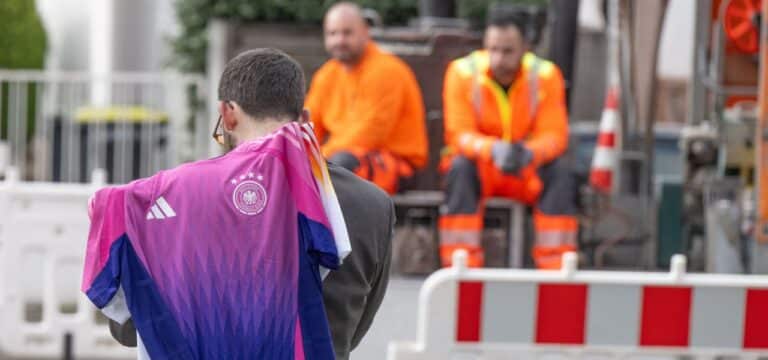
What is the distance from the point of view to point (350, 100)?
908 cm

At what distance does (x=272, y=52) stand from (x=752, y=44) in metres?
5.63

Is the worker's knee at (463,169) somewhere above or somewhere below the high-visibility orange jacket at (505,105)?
below

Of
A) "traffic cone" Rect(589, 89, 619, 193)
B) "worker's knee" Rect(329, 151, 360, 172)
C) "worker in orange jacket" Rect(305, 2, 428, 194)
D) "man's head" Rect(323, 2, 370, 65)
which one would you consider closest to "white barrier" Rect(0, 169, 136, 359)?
"worker's knee" Rect(329, 151, 360, 172)

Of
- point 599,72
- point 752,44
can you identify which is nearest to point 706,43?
point 752,44

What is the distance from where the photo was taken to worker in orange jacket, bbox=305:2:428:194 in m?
8.94

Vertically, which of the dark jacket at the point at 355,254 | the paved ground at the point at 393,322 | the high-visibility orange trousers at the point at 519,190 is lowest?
the paved ground at the point at 393,322

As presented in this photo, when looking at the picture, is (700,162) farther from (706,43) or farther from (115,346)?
(115,346)

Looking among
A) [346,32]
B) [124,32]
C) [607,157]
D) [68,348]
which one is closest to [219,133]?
[68,348]

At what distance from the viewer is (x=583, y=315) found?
540 cm

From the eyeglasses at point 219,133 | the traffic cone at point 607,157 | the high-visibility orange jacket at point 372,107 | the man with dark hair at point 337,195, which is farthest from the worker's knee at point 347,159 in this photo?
the eyeglasses at point 219,133

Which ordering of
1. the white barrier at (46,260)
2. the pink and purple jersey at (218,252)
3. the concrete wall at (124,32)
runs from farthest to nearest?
the concrete wall at (124,32), the white barrier at (46,260), the pink and purple jersey at (218,252)

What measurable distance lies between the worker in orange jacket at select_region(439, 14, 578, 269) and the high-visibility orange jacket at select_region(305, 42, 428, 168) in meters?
0.23

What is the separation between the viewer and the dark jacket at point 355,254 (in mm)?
3844

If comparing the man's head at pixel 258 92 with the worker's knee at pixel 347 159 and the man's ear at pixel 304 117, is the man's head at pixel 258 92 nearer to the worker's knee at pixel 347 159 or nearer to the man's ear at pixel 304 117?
the man's ear at pixel 304 117
